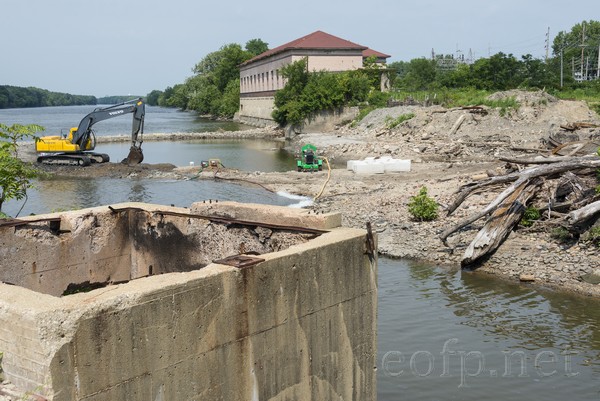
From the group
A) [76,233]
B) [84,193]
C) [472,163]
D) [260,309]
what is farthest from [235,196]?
[260,309]

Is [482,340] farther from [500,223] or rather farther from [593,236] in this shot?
[593,236]

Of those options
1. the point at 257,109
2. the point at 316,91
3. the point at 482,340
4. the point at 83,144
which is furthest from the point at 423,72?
the point at 482,340

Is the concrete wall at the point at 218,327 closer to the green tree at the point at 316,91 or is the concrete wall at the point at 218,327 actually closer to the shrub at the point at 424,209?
the shrub at the point at 424,209

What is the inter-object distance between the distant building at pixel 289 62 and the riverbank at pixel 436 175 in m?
12.9

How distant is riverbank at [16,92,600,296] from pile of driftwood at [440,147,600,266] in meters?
0.46

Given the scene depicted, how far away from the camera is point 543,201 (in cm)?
1906

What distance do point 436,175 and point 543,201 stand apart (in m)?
11.7

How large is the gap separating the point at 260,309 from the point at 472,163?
97.3 ft

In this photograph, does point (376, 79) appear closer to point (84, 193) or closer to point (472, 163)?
point (472, 163)

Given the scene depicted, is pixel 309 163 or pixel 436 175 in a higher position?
pixel 309 163

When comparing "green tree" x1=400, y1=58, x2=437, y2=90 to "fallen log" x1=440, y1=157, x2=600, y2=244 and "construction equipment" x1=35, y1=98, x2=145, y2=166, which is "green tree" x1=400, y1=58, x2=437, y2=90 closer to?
"construction equipment" x1=35, y1=98, x2=145, y2=166

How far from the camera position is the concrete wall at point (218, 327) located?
474 cm

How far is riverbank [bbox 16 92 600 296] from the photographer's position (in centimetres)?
1716

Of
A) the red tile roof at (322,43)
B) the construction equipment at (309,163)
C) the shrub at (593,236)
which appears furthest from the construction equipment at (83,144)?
the red tile roof at (322,43)
